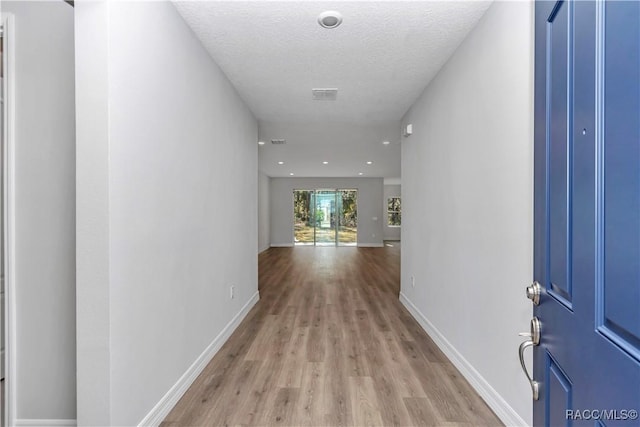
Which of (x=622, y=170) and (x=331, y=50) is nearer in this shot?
(x=622, y=170)

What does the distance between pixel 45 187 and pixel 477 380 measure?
268 cm

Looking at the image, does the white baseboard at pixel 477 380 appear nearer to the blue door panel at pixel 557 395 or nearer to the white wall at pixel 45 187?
the blue door panel at pixel 557 395

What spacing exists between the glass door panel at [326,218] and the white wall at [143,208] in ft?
27.6

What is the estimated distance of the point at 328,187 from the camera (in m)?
10.6

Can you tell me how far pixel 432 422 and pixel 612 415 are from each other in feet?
4.41

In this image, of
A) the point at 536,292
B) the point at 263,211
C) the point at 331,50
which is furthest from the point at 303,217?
the point at 536,292

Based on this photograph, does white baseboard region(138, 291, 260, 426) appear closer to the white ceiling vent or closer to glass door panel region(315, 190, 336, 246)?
the white ceiling vent

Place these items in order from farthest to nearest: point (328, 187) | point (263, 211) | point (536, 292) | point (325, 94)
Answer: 1. point (328, 187)
2. point (263, 211)
3. point (325, 94)
4. point (536, 292)

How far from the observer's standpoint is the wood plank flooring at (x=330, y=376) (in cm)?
172

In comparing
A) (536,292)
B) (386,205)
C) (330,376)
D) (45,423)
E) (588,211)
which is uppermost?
(386,205)

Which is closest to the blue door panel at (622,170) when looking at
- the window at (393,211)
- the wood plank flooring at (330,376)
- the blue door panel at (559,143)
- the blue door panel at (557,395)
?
the blue door panel at (559,143)

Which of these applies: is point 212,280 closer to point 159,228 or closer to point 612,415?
point 159,228

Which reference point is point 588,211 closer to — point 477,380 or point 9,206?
point 477,380

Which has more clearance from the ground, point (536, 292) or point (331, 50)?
point (331, 50)
